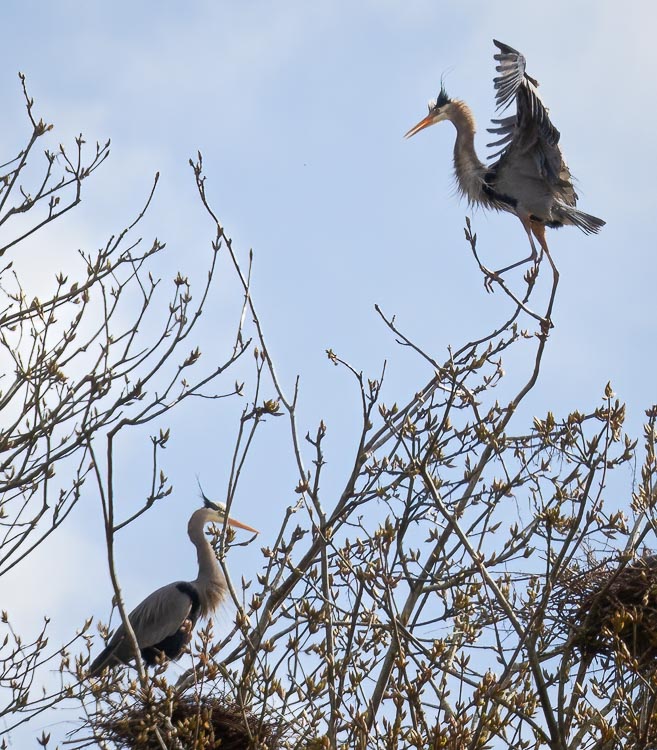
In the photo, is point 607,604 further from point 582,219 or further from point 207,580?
point 207,580

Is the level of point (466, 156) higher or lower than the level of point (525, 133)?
higher

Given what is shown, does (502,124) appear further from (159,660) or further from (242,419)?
(159,660)

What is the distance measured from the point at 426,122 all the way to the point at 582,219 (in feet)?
7.34

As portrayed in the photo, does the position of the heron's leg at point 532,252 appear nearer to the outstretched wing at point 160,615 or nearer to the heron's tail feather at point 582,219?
the heron's tail feather at point 582,219

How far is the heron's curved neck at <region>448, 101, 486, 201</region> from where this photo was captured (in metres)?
9.27

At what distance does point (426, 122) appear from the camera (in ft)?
33.3

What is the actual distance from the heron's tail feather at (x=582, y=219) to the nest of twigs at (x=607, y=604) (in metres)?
3.49

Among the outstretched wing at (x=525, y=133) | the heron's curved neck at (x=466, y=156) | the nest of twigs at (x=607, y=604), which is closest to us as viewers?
the nest of twigs at (x=607, y=604)

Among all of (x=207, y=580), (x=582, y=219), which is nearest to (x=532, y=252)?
(x=582, y=219)

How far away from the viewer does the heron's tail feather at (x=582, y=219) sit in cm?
838

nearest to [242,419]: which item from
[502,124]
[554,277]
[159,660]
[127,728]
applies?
[159,660]

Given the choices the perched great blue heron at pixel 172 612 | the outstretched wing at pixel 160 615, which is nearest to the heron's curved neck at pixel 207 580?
the perched great blue heron at pixel 172 612

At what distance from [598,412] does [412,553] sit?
0.95 m

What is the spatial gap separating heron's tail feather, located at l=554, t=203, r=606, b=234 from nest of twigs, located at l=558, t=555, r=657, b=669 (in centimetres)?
349
